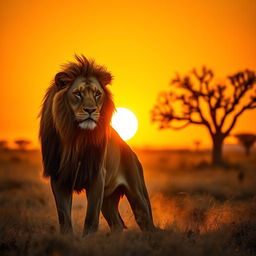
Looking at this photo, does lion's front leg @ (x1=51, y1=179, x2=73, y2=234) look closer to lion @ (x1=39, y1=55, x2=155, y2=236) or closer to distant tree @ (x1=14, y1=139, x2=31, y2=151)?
lion @ (x1=39, y1=55, x2=155, y2=236)

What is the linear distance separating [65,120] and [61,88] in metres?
0.44

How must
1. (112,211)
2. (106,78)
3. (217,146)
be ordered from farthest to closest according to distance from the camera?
(217,146) < (112,211) < (106,78)

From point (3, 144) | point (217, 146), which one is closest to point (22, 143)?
point (3, 144)

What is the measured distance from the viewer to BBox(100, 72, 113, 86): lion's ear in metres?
6.00

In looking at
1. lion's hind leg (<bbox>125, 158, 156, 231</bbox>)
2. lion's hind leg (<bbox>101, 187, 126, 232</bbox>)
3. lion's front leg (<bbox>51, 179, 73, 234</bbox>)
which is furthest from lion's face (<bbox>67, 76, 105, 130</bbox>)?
lion's hind leg (<bbox>101, 187, 126, 232</bbox>)

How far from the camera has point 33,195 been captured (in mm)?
13109

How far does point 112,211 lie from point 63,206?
116 cm

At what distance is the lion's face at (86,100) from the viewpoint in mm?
5512

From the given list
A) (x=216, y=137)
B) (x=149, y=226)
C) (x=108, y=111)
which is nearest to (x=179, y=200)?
(x=149, y=226)

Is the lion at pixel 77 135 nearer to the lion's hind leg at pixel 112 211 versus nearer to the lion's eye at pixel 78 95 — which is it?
the lion's eye at pixel 78 95

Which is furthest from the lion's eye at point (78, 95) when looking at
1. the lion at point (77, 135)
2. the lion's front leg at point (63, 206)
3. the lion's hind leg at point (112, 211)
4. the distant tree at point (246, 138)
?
the distant tree at point (246, 138)

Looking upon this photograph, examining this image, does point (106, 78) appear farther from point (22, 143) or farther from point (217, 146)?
point (22, 143)

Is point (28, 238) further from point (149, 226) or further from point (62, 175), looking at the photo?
point (149, 226)

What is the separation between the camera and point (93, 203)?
5.73m
